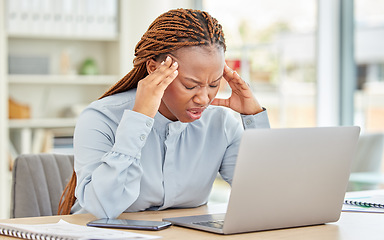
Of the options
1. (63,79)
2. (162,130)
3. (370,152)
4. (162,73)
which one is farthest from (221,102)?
(63,79)

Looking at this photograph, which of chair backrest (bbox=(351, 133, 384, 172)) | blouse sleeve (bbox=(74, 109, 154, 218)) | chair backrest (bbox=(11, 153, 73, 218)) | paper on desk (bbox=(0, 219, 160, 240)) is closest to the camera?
paper on desk (bbox=(0, 219, 160, 240))

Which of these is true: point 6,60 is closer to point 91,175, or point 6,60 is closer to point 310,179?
point 91,175

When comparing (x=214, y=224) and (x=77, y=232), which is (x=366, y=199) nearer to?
(x=214, y=224)

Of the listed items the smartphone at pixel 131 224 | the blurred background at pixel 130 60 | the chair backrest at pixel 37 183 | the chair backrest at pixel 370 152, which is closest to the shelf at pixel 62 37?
the blurred background at pixel 130 60

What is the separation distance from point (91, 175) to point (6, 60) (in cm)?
247

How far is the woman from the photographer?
4.75 feet

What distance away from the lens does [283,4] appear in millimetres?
4176

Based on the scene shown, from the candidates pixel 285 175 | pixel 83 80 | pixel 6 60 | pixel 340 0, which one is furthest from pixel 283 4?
pixel 285 175

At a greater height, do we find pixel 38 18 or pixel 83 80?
pixel 38 18

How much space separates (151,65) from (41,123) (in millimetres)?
2451

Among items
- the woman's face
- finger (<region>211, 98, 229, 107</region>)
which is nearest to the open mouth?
the woman's face

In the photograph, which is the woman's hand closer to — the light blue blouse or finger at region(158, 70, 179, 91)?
the light blue blouse

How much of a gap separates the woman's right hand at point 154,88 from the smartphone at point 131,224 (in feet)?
0.92

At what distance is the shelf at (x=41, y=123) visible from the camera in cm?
382
